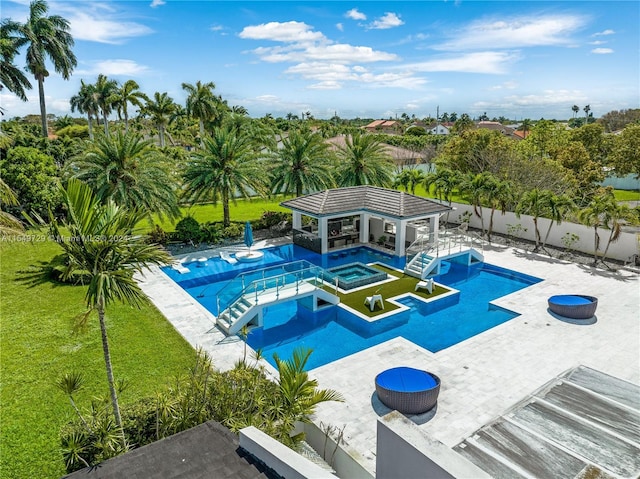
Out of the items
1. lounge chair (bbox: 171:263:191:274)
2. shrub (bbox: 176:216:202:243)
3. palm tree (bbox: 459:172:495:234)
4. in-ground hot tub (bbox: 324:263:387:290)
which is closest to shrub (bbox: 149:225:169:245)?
shrub (bbox: 176:216:202:243)

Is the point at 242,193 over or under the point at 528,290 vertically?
over

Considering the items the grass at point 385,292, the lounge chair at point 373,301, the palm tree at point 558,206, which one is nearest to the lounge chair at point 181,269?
the grass at point 385,292

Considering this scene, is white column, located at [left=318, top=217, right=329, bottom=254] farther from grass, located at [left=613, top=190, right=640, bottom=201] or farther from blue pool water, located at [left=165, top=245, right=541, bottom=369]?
grass, located at [left=613, top=190, right=640, bottom=201]

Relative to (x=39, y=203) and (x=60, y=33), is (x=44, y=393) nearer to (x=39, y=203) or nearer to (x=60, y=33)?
(x=39, y=203)

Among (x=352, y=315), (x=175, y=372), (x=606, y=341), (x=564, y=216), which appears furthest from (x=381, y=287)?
(x=564, y=216)

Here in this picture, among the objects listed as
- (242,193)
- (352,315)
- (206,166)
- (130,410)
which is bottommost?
(352,315)

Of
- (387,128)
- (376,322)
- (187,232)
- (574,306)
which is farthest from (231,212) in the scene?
(387,128)

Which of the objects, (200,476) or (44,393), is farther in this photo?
(44,393)

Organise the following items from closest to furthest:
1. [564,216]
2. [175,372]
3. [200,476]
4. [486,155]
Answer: [200,476], [175,372], [564,216], [486,155]
